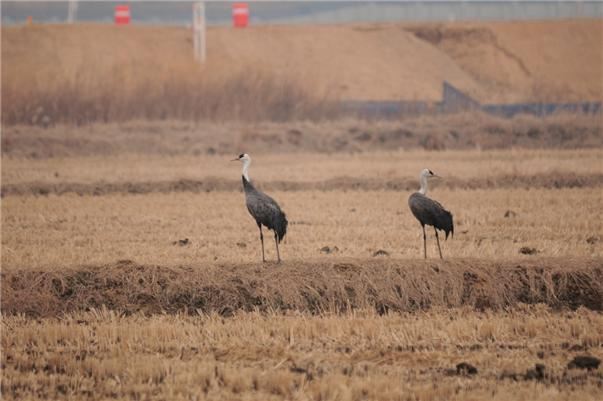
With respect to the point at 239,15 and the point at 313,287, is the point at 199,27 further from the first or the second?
the point at 313,287

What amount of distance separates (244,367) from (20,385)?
1.97 meters

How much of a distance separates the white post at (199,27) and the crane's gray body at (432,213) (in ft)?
131

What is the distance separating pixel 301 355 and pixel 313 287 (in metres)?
2.45

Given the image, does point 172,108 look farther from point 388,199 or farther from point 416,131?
point 388,199

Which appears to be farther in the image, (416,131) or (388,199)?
(416,131)

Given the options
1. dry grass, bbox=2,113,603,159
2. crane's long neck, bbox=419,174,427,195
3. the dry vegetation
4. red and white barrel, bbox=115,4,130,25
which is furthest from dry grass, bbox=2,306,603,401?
red and white barrel, bbox=115,4,130,25

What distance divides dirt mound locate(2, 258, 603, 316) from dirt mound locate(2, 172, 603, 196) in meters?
11.4

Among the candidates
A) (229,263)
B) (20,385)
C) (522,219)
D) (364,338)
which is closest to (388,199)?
(522,219)

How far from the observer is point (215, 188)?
2528 centimetres

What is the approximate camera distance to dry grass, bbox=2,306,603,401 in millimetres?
9102

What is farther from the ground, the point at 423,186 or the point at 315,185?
the point at 423,186

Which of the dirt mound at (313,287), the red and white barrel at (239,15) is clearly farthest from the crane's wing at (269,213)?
the red and white barrel at (239,15)

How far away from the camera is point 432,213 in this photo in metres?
14.1

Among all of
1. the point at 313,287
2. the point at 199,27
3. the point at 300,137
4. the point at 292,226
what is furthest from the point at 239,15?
the point at 313,287
